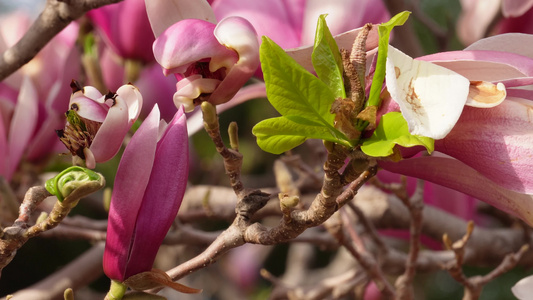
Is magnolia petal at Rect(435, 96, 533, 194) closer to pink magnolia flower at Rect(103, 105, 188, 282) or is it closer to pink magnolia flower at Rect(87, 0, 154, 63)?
pink magnolia flower at Rect(103, 105, 188, 282)

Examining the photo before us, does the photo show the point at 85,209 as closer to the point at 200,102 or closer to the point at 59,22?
the point at 59,22

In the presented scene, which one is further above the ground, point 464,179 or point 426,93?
point 426,93

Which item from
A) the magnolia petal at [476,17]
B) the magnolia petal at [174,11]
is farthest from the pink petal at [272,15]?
the magnolia petal at [476,17]

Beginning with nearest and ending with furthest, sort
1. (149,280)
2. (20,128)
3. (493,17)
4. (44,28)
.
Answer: (149,280)
(44,28)
(20,128)
(493,17)

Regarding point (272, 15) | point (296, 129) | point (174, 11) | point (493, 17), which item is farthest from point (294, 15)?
point (493, 17)

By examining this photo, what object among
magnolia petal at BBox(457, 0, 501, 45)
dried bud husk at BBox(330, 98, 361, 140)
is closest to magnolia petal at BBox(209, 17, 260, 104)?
dried bud husk at BBox(330, 98, 361, 140)

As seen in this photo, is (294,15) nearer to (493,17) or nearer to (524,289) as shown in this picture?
(524,289)
